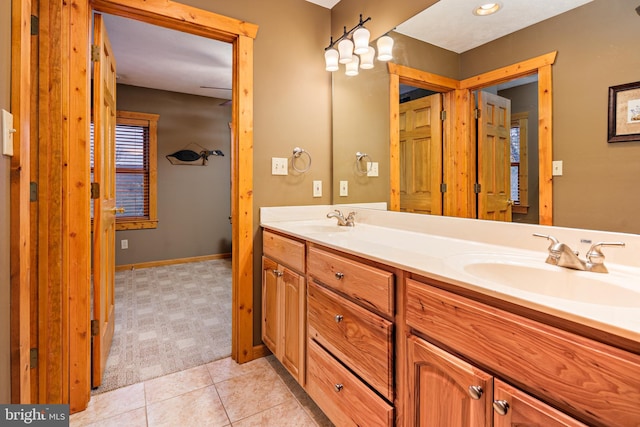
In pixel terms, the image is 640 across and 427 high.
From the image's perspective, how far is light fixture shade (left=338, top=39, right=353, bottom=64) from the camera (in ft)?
6.79

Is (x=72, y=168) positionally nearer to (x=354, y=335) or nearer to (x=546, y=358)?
(x=354, y=335)

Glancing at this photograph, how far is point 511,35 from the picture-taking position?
129cm

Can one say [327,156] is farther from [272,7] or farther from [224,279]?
[224,279]

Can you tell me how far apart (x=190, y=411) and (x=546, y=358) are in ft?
5.18

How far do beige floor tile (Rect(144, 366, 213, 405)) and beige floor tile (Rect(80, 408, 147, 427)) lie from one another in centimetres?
9

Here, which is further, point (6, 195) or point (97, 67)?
point (97, 67)

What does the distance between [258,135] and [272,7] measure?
83cm

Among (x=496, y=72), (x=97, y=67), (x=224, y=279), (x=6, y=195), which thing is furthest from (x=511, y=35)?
(x=224, y=279)

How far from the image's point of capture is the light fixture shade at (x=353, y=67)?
7.13 feet

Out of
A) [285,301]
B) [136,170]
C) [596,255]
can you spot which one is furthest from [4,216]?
[136,170]

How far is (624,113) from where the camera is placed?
1007mm

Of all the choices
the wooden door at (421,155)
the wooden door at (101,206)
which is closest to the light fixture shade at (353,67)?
the wooden door at (421,155)

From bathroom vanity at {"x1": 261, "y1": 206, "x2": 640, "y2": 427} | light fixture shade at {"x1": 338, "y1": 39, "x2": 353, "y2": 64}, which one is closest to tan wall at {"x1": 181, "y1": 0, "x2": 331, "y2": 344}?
light fixture shade at {"x1": 338, "y1": 39, "x2": 353, "y2": 64}

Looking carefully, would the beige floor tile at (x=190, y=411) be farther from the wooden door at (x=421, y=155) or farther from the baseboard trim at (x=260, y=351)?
the wooden door at (x=421, y=155)
